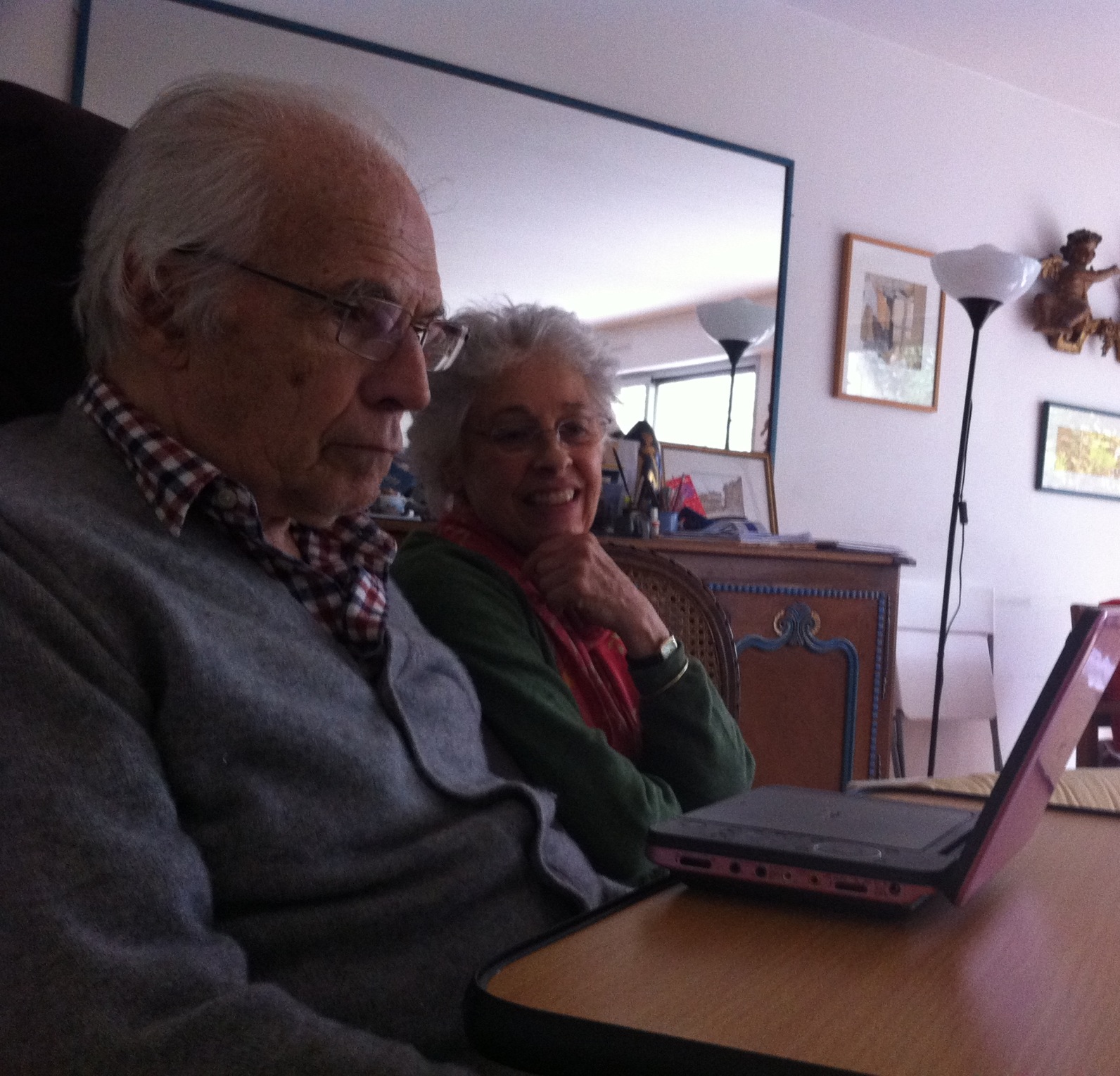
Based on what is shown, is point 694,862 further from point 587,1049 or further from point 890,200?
point 890,200

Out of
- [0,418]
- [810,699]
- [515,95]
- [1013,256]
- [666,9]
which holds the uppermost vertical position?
[666,9]

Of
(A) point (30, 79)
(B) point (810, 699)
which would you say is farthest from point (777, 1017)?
(A) point (30, 79)

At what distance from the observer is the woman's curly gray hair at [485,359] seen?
4.83 ft

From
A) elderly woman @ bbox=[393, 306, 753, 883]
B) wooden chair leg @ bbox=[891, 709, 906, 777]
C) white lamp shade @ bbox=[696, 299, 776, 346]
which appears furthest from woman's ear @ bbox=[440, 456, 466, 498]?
wooden chair leg @ bbox=[891, 709, 906, 777]

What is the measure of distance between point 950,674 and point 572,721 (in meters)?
2.89

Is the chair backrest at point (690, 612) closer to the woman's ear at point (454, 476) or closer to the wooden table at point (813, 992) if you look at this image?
the woman's ear at point (454, 476)

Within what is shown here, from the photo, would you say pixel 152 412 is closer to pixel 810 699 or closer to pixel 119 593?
pixel 119 593

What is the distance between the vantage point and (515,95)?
2.92 m

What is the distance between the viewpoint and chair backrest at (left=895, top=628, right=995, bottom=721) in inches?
143

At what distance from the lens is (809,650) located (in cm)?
270

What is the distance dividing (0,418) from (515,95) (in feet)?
7.27

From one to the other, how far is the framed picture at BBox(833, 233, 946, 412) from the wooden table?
2943 millimetres

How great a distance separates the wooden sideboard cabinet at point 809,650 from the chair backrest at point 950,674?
0.82m

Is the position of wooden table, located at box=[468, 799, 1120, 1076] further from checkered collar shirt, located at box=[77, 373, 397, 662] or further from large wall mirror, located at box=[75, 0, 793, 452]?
large wall mirror, located at box=[75, 0, 793, 452]
